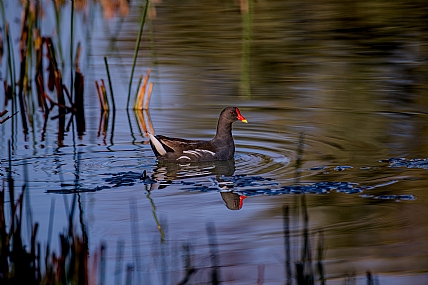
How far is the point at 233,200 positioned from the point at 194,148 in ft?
5.53

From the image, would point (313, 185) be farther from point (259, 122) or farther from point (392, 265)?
point (259, 122)

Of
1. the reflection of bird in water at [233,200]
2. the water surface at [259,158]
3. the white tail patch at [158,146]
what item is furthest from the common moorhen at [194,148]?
the reflection of bird in water at [233,200]

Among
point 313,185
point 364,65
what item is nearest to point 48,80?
point 364,65

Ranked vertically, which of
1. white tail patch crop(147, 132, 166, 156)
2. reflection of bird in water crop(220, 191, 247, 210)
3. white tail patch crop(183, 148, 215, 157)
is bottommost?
reflection of bird in water crop(220, 191, 247, 210)

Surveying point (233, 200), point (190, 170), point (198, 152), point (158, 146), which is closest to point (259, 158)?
point (198, 152)

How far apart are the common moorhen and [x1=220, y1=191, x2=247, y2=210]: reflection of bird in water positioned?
1377 millimetres

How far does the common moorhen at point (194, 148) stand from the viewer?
26.2 ft

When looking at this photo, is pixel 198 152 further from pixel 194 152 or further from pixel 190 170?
pixel 190 170

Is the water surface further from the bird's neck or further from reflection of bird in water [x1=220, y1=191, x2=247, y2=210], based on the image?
the bird's neck

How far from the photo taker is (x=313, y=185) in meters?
6.84

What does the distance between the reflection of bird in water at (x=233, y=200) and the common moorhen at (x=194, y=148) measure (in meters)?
1.38

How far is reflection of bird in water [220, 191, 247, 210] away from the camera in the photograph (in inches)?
250

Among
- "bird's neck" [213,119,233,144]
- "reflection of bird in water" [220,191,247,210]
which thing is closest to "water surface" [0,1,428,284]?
"reflection of bird in water" [220,191,247,210]

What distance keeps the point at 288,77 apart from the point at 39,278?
8.64 m
